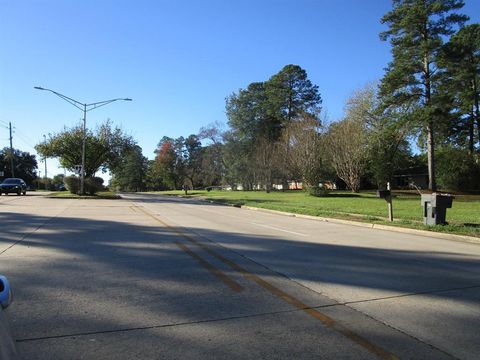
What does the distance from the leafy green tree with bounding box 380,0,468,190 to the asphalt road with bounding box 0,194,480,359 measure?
32.0 metres

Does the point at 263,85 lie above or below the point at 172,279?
above

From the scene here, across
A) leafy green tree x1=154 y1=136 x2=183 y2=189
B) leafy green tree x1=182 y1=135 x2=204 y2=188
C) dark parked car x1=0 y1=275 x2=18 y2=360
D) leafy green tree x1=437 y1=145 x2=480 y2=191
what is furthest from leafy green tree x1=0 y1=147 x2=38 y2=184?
dark parked car x1=0 y1=275 x2=18 y2=360

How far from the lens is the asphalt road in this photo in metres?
4.55

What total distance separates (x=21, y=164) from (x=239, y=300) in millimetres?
111396

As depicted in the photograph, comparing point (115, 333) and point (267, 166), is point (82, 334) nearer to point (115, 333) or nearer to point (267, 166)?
point (115, 333)

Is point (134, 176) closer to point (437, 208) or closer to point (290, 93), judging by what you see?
point (290, 93)

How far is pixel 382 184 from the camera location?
47281 millimetres

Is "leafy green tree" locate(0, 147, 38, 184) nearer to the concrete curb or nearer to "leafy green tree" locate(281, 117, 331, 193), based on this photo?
"leafy green tree" locate(281, 117, 331, 193)

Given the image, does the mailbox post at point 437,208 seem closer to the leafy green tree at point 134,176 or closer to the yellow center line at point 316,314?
the yellow center line at point 316,314

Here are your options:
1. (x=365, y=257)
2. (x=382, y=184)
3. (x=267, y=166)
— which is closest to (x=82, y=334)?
(x=365, y=257)

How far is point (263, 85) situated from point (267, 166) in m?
22.6

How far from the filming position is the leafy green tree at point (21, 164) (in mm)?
97562

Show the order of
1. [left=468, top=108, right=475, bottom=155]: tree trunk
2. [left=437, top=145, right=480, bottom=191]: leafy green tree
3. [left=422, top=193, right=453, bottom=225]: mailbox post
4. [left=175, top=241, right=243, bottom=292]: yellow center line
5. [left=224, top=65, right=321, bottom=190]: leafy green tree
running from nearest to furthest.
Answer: [left=175, top=241, right=243, bottom=292]: yellow center line < [left=422, top=193, right=453, bottom=225]: mailbox post < [left=437, top=145, right=480, bottom=191]: leafy green tree < [left=468, top=108, right=475, bottom=155]: tree trunk < [left=224, top=65, right=321, bottom=190]: leafy green tree

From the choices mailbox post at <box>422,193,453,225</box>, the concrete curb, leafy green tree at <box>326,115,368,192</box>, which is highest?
leafy green tree at <box>326,115,368,192</box>
